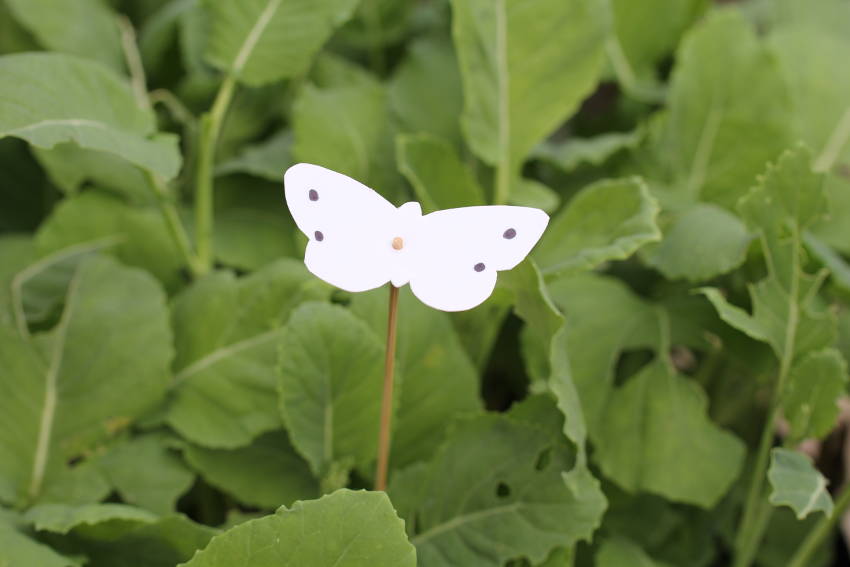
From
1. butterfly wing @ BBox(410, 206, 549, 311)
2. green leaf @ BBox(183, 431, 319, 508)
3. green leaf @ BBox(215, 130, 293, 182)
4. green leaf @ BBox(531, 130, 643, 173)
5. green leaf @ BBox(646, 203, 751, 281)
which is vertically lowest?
green leaf @ BBox(183, 431, 319, 508)

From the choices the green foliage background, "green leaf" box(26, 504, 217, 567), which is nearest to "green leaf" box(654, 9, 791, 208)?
the green foliage background

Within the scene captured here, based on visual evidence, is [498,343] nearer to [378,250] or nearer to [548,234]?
[548,234]

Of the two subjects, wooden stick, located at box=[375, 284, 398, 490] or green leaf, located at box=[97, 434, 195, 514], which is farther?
green leaf, located at box=[97, 434, 195, 514]

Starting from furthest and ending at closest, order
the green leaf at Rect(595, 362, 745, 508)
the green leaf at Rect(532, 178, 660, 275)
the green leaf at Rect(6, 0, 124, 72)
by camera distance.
Answer: the green leaf at Rect(6, 0, 124, 72) < the green leaf at Rect(595, 362, 745, 508) < the green leaf at Rect(532, 178, 660, 275)

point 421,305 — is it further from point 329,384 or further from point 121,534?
point 121,534

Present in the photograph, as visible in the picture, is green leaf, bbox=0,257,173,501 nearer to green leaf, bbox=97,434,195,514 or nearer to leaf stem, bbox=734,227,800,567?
green leaf, bbox=97,434,195,514

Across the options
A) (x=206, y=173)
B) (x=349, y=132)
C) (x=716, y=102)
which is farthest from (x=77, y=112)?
(x=716, y=102)
